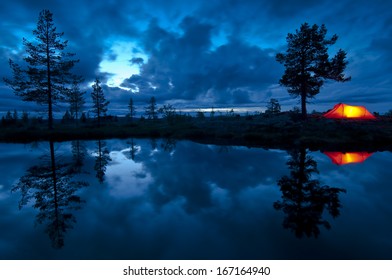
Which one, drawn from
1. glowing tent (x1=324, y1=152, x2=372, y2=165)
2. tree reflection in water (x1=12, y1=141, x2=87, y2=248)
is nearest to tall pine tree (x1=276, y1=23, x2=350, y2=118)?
glowing tent (x1=324, y1=152, x2=372, y2=165)

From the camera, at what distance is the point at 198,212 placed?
5.85m

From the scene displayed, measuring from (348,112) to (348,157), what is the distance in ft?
71.9

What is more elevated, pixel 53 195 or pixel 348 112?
pixel 348 112

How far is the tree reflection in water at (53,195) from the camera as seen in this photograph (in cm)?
508

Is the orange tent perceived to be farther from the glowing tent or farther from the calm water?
the calm water

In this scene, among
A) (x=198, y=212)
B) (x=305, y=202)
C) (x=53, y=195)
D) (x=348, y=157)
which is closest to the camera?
(x=198, y=212)

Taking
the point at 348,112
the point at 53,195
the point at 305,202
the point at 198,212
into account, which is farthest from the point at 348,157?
the point at 348,112

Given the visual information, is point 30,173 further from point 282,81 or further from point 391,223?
point 282,81

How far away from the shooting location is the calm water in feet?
13.5

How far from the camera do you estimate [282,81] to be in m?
29.0

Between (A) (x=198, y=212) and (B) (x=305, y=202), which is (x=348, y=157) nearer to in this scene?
(B) (x=305, y=202)

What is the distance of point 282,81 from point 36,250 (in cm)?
3044

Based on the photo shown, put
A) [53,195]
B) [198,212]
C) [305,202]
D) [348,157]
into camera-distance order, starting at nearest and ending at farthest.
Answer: [198,212]
[305,202]
[53,195]
[348,157]
